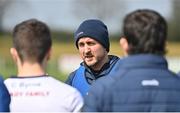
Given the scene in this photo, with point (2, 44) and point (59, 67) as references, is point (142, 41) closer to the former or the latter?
point (59, 67)

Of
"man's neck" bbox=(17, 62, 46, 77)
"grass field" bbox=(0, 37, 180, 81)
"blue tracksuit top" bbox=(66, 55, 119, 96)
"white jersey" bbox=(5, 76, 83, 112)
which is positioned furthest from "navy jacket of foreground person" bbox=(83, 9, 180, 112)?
"grass field" bbox=(0, 37, 180, 81)

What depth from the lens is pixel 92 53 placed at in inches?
243

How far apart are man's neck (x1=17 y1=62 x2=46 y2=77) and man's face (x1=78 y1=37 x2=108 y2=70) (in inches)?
78.6

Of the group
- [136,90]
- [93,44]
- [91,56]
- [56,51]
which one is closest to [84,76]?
[91,56]

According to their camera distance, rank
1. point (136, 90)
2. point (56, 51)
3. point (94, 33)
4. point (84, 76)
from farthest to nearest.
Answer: point (56, 51), point (94, 33), point (84, 76), point (136, 90)

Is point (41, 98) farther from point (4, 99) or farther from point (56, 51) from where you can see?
point (56, 51)

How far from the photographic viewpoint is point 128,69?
13.4 feet

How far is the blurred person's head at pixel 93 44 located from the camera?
6.19 m

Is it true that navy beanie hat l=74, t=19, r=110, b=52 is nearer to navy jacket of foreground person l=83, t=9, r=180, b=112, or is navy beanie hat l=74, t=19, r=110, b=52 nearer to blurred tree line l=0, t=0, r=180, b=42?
navy jacket of foreground person l=83, t=9, r=180, b=112

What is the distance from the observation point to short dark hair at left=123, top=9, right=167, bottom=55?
4.07m

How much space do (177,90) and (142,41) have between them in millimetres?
404

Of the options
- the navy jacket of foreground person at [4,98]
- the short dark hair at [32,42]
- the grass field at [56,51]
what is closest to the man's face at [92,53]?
the short dark hair at [32,42]

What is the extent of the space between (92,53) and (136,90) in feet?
7.05

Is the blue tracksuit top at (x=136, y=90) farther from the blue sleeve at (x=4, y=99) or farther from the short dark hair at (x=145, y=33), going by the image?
the blue sleeve at (x=4, y=99)
